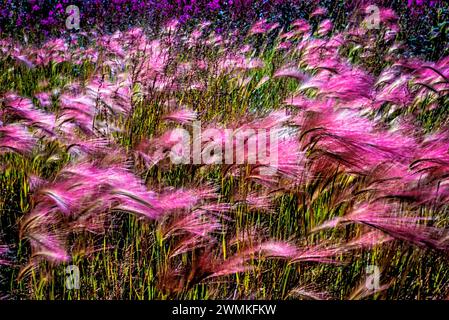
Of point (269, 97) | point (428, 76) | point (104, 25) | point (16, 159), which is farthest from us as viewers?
point (104, 25)

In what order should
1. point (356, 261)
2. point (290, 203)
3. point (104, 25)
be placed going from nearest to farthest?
point (356, 261)
point (290, 203)
point (104, 25)

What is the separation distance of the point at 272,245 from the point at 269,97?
1.94 m

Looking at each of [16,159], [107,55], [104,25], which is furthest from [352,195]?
[104,25]

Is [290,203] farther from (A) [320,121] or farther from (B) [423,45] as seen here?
(B) [423,45]

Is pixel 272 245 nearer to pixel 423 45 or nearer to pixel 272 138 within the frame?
pixel 272 138

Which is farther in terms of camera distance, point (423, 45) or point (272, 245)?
point (423, 45)

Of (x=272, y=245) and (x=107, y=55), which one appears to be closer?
(x=272, y=245)

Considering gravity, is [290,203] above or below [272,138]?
below

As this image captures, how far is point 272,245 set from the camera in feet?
4.57

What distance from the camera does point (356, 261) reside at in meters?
1.50

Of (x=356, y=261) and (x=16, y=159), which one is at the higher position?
(x=16, y=159)

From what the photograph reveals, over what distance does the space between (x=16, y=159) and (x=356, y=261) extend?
4.67 feet
